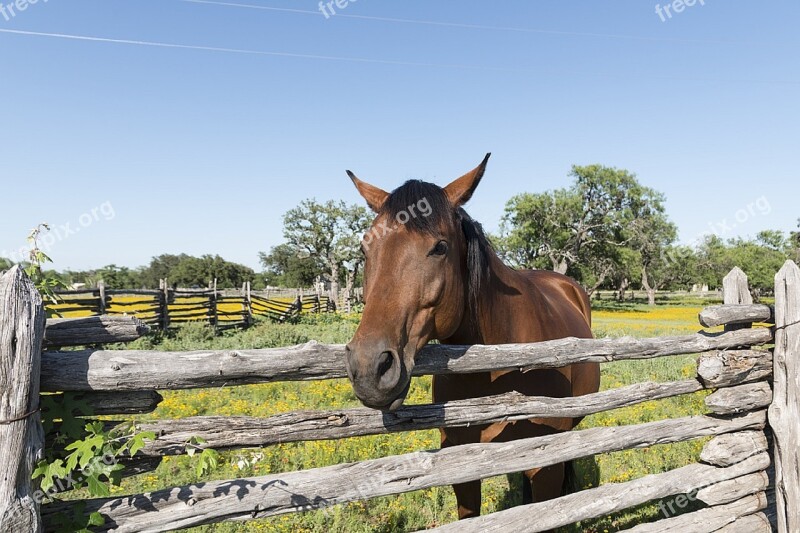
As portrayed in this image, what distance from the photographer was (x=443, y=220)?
251 centimetres

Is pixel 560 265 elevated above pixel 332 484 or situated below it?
above

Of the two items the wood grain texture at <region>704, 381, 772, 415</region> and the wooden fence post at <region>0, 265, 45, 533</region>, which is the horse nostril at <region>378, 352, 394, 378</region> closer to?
the wooden fence post at <region>0, 265, 45, 533</region>

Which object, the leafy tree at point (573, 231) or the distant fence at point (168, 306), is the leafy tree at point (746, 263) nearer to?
the leafy tree at point (573, 231)

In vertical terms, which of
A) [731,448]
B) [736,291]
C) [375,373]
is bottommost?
[731,448]

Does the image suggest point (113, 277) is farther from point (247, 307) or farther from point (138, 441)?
point (138, 441)

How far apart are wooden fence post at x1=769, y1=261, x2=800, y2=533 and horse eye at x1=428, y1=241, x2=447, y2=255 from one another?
3.01m

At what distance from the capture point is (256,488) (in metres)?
2.19

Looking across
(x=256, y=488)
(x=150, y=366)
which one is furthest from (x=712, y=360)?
(x=150, y=366)

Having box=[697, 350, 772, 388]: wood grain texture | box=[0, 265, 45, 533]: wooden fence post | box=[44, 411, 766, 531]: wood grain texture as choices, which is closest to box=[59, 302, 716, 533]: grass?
box=[44, 411, 766, 531]: wood grain texture

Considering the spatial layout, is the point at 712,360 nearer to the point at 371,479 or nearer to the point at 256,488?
the point at 371,479

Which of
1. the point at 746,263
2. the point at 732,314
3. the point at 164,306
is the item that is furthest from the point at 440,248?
the point at 746,263

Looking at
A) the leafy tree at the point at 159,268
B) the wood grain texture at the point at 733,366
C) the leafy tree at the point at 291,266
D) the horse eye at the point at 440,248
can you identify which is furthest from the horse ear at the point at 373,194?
the leafy tree at the point at 159,268

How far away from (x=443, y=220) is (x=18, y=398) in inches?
83.6

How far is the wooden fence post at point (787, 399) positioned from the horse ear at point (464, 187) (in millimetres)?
2791
